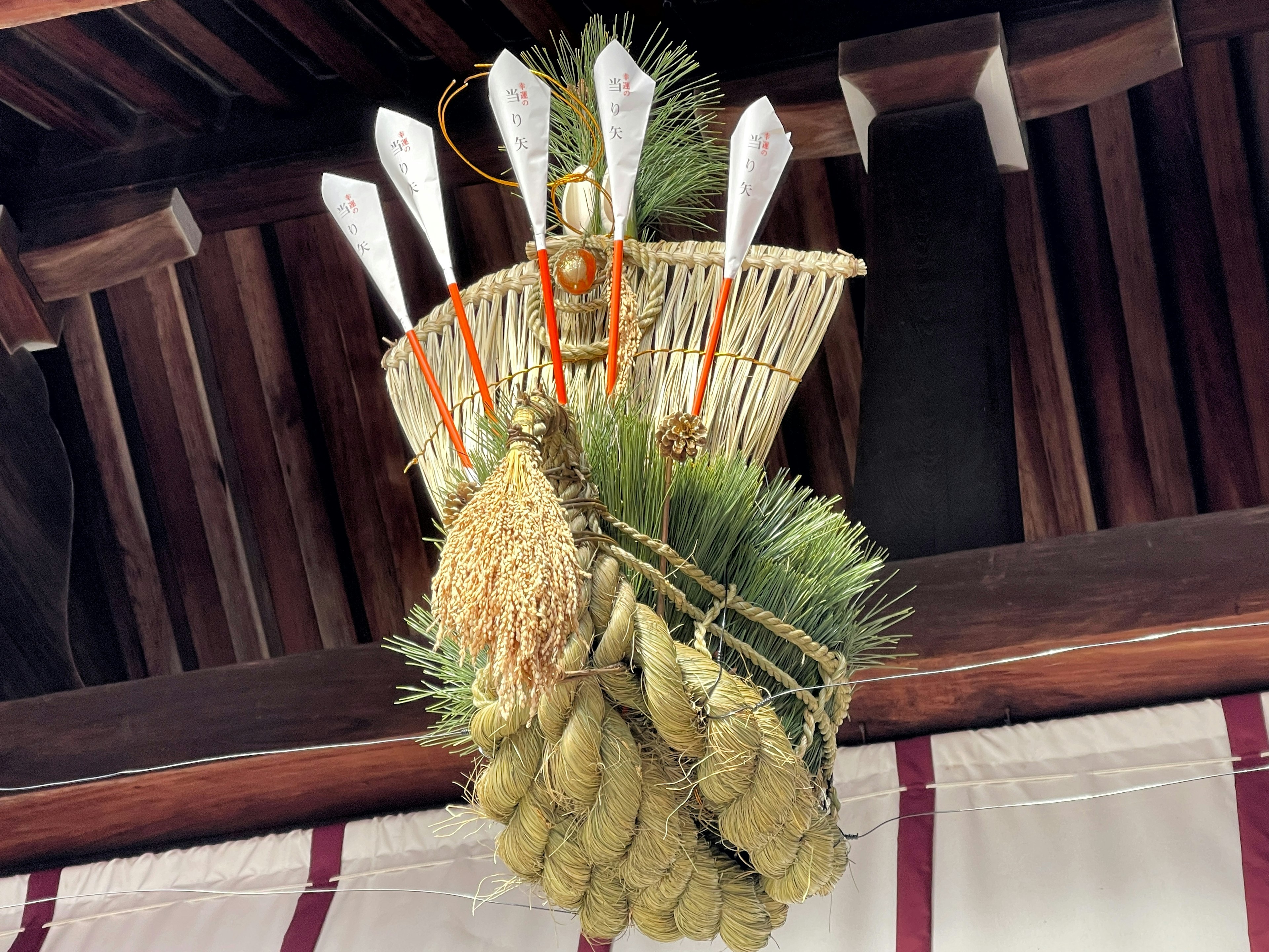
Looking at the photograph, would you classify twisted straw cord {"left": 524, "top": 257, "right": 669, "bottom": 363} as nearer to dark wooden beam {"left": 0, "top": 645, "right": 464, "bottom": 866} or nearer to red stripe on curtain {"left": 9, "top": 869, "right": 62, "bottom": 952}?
dark wooden beam {"left": 0, "top": 645, "right": 464, "bottom": 866}

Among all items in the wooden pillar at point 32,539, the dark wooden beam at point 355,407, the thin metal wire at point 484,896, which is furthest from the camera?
the dark wooden beam at point 355,407

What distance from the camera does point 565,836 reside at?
0.91m

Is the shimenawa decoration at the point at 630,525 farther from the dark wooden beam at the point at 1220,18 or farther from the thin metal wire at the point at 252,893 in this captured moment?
the dark wooden beam at the point at 1220,18

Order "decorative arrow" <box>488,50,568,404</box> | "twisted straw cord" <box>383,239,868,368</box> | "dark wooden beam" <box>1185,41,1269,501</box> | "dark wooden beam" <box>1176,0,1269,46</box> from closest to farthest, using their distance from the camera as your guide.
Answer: "decorative arrow" <box>488,50,568,404</box>
"twisted straw cord" <box>383,239,868,368</box>
"dark wooden beam" <box>1176,0,1269,46</box>
"dark wooden beam" <box>1185,41,1269,501</box>

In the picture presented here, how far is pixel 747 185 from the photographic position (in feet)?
3.46

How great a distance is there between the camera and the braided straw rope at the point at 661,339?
42.8 inches

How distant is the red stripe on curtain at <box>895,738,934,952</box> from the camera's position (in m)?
1.25

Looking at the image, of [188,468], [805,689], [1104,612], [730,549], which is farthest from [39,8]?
[188,468]

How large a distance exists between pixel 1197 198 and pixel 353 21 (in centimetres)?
139

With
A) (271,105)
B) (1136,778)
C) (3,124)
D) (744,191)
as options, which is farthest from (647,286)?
(3,124)

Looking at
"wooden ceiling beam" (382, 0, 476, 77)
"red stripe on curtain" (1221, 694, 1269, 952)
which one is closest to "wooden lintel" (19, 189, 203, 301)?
"wooden ceiling beam" (382, 0, 476, 77)

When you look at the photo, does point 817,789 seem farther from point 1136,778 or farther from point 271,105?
point 271,105

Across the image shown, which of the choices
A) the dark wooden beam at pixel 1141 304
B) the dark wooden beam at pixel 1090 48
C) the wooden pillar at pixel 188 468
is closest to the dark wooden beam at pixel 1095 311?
the dark wooden beam at pixel 1141 304

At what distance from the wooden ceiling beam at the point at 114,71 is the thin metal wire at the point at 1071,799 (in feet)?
4.41
